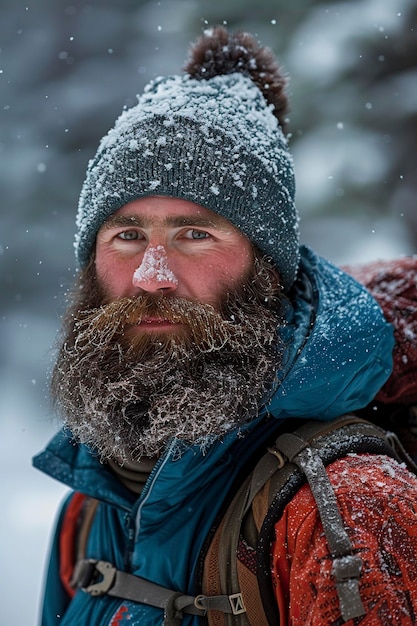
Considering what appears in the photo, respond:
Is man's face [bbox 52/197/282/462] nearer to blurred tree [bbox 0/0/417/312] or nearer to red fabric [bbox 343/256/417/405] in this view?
red fabric [bbox 343/256/417/405]

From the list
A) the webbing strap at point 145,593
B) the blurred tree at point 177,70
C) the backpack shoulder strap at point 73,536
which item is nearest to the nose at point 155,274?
the webbing strap at point 145,593

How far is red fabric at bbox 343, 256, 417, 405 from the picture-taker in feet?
6.66

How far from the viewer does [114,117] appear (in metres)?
7.23

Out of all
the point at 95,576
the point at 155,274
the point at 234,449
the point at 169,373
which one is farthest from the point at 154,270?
the point at 95,576

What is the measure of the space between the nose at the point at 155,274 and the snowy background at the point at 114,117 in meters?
4.11

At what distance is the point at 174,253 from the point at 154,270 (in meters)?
0.10

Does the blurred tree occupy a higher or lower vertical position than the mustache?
higher

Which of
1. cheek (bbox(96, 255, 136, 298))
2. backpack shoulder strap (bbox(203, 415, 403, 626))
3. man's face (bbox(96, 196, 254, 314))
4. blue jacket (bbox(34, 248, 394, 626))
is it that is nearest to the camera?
backpack shoulder strap (bbox(203, 415, 403, 626))

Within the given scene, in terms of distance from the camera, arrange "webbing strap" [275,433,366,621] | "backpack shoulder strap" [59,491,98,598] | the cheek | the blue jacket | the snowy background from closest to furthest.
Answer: "webbing strap" [275,433,366,621], the blue jacket, the cheek, "backpack shoulder strap" [59,491,98,598], the snowy background

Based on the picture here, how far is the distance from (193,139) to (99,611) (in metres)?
1.41

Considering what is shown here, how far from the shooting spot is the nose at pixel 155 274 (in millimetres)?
1821

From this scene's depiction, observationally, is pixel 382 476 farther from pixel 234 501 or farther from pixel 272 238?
pixel 272 238

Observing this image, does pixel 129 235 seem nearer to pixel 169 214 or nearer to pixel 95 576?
pixel 169 214

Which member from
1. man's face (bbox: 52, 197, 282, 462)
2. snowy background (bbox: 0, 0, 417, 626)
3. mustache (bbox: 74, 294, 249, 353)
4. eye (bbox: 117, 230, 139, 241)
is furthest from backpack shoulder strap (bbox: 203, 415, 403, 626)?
snowy background (bbox: 0, 0, 417, 626)
